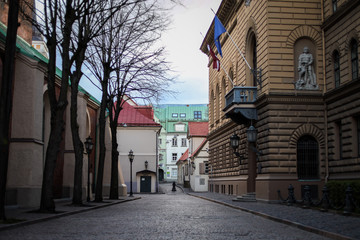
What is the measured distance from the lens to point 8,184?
19.8 metres

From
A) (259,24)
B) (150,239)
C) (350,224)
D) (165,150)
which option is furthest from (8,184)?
(165,150)

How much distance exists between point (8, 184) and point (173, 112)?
92.2 m

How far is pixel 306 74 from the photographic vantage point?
24.6 meters

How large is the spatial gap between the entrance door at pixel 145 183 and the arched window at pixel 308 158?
31799 mm

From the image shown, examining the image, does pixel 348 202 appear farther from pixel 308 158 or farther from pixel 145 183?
pixel 145 183

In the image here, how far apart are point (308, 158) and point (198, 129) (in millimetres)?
44228

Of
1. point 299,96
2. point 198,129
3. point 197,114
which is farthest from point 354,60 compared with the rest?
point 197,114

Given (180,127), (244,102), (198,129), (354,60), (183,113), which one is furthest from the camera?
(183,113)

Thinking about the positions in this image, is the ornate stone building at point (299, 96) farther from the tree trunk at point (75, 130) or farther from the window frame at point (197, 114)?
the window frame at point (197, 114)

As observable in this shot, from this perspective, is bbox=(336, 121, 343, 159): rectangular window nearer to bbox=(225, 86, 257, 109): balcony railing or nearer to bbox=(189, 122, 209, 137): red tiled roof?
bbox=(225, 86, 257, 109): balcony railing

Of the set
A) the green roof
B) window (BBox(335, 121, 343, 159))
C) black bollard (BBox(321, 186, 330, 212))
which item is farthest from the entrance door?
the green roof

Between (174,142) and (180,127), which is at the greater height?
(180,127)

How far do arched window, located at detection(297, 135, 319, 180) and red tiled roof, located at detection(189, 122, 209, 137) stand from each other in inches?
1667

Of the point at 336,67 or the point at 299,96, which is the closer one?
the point at 336,67
